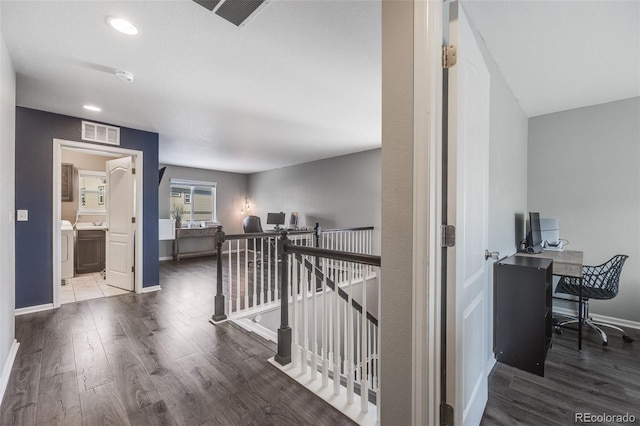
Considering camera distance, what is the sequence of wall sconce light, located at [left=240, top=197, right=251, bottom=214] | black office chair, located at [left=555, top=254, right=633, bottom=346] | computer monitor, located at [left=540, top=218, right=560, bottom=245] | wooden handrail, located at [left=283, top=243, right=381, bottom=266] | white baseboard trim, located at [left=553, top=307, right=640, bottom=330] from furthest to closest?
wall sconce light, located at [left=240, top=197, right=251, bottom=214] → computer monitor, located at [left=540, top=218, right=560, bottom=245] → white baseboard trim, located at [left=553, top=307, right=640, bottom=330] → black office chair, located at [left=555, top=254, right=633, bottom=346] → wooden handrail, located at [left=283, top=243, right=381, bottom=266]

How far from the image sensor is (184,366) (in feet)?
6.89

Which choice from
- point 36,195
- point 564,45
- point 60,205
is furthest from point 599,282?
point 36,195

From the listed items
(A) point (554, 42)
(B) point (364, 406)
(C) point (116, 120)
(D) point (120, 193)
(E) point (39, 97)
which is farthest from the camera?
(D) point (120, 193)

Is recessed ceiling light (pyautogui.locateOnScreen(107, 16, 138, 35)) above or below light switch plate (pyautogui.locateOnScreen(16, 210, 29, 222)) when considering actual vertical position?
above

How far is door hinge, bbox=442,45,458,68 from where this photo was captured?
3.86 ft

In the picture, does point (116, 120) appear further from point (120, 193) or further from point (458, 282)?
point (458, 282)

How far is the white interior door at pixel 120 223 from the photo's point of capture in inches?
158

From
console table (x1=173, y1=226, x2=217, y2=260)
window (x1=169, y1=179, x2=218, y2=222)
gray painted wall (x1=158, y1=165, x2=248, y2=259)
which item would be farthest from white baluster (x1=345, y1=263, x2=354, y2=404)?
window (x1=169, y1=179, x2=218, y2=222)

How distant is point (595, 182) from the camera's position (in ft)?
10.2

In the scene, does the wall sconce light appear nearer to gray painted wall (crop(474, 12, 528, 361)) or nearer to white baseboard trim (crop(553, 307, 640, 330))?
gray painted wall (crop(474, 12, 528, 361))

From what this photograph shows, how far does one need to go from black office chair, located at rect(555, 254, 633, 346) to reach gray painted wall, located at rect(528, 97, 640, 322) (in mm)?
231

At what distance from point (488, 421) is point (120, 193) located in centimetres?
504

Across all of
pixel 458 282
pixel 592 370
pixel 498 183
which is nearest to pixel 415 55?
pixel 458 282

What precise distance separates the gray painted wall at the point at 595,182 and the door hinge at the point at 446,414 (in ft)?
10.6
